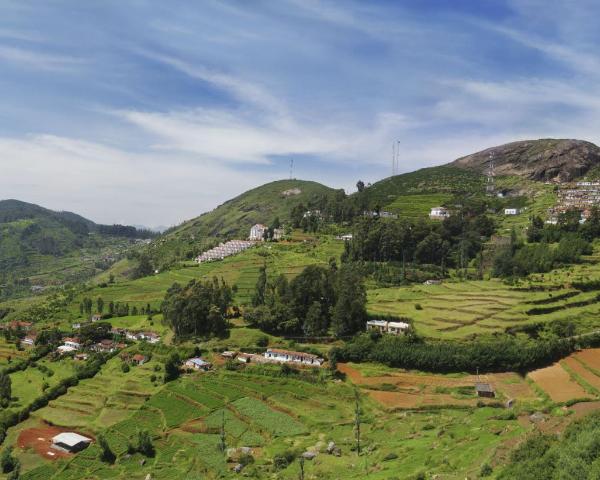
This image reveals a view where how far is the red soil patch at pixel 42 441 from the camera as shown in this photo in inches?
1532

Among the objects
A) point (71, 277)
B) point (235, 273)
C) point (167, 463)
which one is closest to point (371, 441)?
point (167, 463)

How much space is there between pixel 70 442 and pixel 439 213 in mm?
90360

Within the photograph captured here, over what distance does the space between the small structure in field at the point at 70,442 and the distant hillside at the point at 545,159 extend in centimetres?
14602

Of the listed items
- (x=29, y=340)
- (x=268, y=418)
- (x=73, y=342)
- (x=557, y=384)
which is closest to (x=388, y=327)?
(x=557, y=384)

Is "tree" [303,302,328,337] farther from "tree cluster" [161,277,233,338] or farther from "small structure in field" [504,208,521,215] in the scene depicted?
"small structure in field" [504,208,521,215]

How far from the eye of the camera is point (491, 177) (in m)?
160

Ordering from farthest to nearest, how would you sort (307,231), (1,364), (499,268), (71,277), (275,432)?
(71,277) → (307,231) → (499,268) → (1,364) → (275,432)

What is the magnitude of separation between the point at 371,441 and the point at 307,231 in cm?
7871

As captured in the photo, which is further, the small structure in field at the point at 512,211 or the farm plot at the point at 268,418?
the small structure in field at the point at 512,211

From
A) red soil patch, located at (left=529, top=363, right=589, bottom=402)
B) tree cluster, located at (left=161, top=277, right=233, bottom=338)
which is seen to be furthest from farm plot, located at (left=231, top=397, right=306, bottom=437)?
red soil patch, located at (left=529, top=363, right=589, bottom=402)

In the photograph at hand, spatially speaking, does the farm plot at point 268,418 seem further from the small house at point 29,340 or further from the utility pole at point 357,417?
the small house at point 29,340

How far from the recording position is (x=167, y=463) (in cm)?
3603

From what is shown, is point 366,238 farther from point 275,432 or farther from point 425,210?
point 275,432

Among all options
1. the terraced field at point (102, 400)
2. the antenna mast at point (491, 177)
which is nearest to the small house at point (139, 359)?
the terraced field at point (102, 400)
